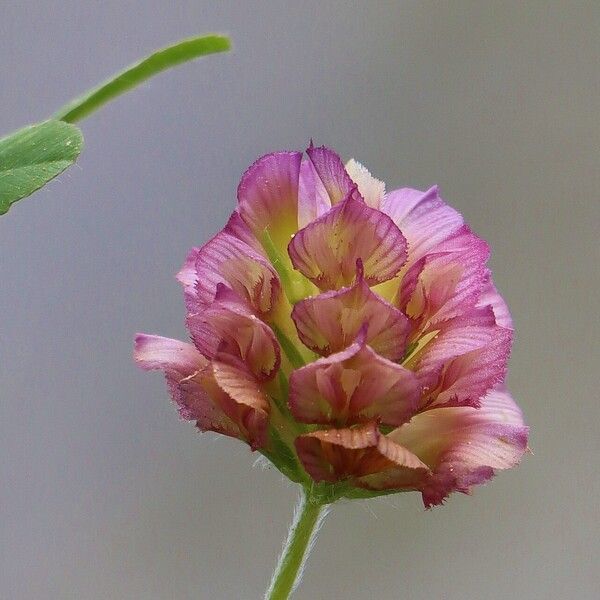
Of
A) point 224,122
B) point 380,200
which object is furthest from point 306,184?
point 224,122

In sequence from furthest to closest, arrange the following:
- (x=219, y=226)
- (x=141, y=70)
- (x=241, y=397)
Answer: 1. (x=219, y=226)
2. (x=141, y=70)
3. (x=241, y=397)

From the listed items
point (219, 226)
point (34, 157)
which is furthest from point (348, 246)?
point (219, 226)

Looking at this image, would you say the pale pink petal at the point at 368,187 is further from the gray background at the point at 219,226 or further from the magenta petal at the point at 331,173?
the gray background at the point at 219,226

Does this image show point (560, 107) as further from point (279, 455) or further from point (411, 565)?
point (279, 455)

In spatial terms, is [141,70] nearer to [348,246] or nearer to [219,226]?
[348,246]

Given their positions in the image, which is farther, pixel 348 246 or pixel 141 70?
pixel 141 70

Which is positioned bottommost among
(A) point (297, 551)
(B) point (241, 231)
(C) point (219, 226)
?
(A) point (297, 551)

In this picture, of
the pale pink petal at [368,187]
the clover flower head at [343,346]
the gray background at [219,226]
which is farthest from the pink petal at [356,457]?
the gray background at [219,226]

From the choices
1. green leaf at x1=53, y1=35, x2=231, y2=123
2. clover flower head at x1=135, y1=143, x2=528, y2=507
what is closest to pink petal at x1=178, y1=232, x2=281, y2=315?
clover flower head at x1=135, y1=143, x2=528, y2=507
